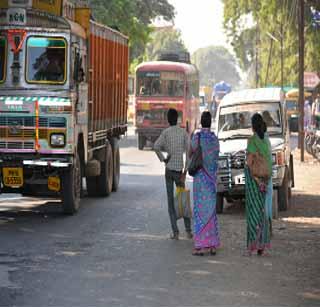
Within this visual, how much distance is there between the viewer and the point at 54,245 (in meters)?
13.6

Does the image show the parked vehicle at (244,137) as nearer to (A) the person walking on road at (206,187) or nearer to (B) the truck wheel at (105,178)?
(B) the truck wheel at (105,178)

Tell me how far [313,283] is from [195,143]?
9.21 feet

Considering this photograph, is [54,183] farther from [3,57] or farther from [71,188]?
[3,57]

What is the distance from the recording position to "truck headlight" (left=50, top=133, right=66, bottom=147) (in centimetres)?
1661

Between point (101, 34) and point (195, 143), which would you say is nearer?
point (195, 143)

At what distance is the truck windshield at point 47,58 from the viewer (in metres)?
16.8

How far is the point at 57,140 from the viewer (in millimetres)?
16625

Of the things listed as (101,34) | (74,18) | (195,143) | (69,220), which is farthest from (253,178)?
(101,34)

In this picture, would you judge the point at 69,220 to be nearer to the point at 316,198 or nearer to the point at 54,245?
the point at 54,245

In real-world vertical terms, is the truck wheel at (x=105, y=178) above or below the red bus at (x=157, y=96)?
below

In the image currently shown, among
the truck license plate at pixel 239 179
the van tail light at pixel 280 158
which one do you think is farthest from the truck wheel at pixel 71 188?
the van tail light at pixel 280 158

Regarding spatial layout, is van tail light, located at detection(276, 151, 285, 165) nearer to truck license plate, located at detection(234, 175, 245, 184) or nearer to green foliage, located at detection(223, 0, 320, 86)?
truck license plate, located at detection(234, 175, 245, 184)

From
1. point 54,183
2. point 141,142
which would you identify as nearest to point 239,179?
point 54,183

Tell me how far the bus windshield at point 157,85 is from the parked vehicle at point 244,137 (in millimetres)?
21173
